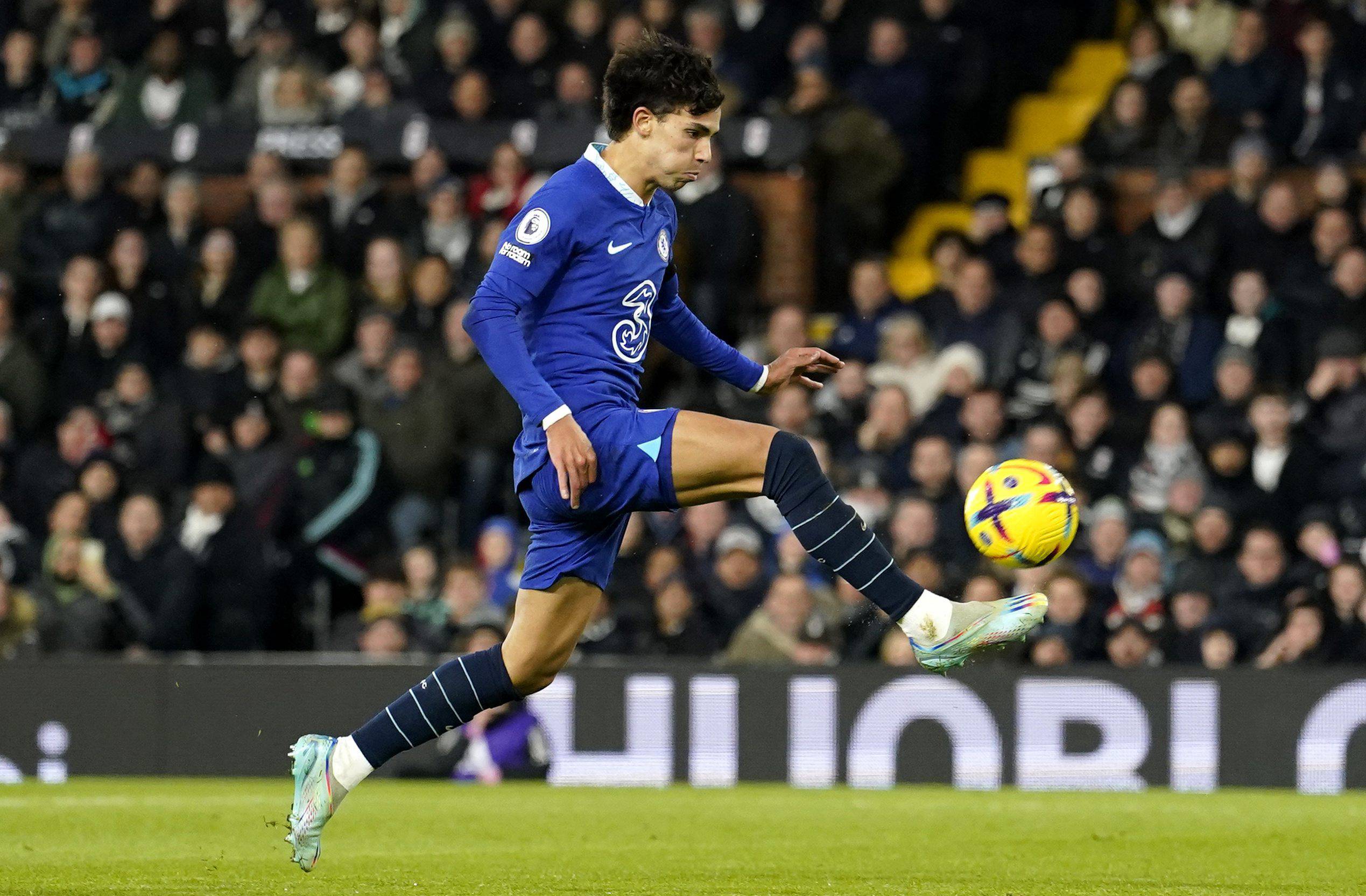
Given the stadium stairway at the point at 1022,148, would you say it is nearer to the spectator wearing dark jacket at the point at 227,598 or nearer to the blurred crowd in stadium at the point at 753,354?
the blurred crowd in stadium at the point at 753,354

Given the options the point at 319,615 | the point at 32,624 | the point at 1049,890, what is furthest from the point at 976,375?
the point at 1049,890

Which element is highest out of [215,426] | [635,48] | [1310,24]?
[1310,24]

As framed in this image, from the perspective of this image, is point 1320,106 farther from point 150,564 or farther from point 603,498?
point 603,498

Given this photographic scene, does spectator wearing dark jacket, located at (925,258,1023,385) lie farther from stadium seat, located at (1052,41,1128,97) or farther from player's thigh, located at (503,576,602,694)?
player's thigh, located at (503,576,602,694)

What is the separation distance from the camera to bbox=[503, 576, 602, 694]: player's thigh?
20.7 feet

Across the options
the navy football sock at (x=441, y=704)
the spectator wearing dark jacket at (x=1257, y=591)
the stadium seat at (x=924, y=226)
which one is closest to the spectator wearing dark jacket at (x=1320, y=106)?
the stadium seat at (x=924, y=226)

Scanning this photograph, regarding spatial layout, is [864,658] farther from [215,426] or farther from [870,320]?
[215,426]

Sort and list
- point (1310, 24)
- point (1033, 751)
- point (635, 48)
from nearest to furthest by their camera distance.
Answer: point (635, 48), point (1033, 751), point (1310, 24)

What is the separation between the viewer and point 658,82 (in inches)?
246

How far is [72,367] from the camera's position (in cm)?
1388

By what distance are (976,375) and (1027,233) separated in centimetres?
93

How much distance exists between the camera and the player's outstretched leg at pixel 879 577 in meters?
5.95

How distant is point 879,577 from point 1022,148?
9798 millimetres

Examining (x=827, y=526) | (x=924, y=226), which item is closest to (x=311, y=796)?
(x=827, y=526)
